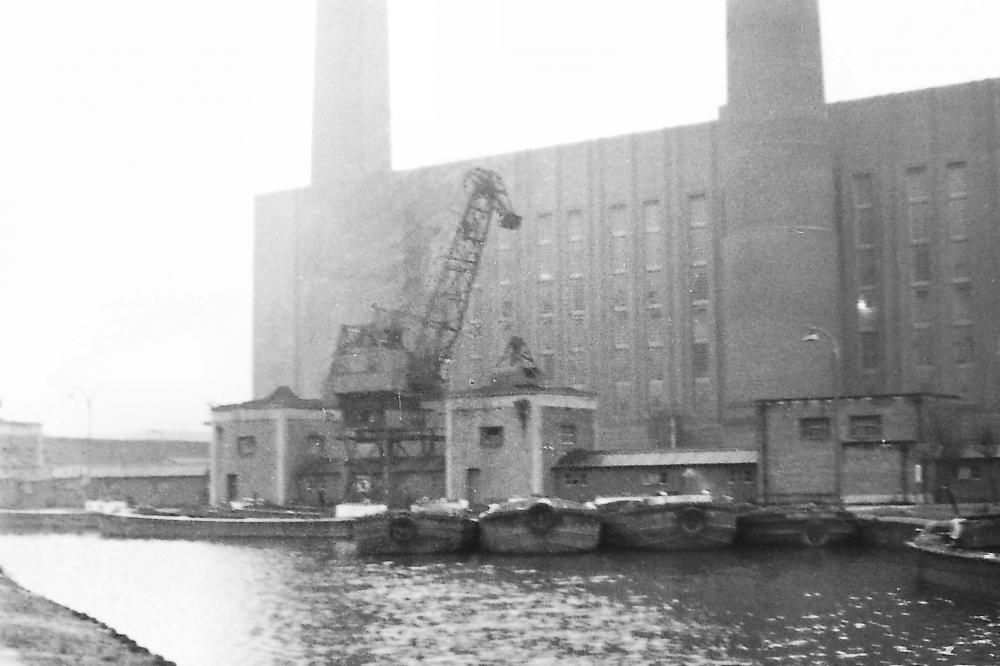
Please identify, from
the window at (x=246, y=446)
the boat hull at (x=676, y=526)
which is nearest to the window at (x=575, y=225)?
the window at (x=246, y=446)

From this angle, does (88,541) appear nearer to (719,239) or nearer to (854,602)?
(719,239)

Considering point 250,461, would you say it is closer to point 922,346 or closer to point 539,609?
point 922,346

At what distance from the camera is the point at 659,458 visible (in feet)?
186

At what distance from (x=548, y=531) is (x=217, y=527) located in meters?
20.8

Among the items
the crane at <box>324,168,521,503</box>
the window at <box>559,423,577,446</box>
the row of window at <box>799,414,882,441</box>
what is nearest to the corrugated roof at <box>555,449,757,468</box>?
the window at <box>559,423,577,446</box>

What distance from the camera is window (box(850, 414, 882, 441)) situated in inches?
2010

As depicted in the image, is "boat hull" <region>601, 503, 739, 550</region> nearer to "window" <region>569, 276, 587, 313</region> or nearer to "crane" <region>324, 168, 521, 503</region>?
"crane" <region>324, 168, 521, 503</region>

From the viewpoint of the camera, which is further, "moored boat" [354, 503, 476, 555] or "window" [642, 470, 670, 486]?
"window" [642, 470, 670, 486]

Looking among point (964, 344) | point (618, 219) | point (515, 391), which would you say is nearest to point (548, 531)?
point (515, 391)

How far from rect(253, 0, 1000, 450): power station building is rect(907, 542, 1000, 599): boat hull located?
20375 mm

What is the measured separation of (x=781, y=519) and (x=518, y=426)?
17294 mm

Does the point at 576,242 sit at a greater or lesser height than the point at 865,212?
greater

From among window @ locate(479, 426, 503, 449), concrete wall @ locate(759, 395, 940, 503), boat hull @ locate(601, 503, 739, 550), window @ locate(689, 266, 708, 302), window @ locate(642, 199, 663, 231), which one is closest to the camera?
boat hull @ locate(601, 503, 739, 550)

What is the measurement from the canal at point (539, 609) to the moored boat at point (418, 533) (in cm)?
127
